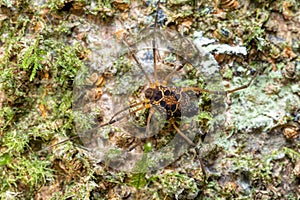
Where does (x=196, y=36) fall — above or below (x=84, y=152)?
above

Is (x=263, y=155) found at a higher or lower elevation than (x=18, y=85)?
lower

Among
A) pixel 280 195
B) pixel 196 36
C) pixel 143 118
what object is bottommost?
pixel 280 195

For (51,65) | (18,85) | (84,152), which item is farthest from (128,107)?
(18,85)

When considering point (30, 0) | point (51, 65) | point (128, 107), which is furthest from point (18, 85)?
point (128, 107)

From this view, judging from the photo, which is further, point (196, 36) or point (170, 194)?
point (196, 36)

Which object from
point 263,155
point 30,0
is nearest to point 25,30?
point 30,0

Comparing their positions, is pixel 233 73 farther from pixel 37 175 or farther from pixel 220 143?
pixel 37 175

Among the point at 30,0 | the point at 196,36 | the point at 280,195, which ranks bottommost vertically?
the point at 280,195

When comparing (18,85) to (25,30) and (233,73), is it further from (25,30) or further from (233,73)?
(233,73)
